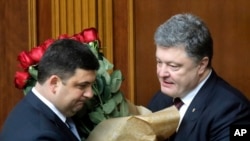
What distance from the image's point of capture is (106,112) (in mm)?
2055

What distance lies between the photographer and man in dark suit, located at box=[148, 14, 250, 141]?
6.75 feet

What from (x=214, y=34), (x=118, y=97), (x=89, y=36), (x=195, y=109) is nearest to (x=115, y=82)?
(x=118, y=97)

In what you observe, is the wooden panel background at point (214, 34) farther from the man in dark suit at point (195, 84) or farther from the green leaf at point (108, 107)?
the green leaf at point (108, 107)

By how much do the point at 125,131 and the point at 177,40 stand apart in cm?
35

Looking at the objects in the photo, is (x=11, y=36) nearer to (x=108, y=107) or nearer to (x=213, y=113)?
(x=108, y=107)

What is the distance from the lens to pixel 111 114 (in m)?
2.08

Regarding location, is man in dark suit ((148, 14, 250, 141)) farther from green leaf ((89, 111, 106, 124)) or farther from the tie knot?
green leaf ((89, 111, 106, 124))

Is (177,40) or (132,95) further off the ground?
(177,40)

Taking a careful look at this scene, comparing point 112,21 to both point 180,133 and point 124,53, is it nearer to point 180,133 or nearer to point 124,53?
point 124,53

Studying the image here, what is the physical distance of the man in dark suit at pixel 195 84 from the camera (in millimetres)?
2058

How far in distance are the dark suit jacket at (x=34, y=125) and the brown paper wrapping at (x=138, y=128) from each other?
→ 93mm

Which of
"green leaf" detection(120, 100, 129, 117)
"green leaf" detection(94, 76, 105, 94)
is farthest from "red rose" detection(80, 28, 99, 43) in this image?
"green leaf" detection(120, 100, 129, 117)

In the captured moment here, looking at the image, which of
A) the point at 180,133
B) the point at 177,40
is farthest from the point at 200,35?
the point at 180,133

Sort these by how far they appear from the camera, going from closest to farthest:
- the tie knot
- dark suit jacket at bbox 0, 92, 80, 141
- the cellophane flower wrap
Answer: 1. dark suit jacket at bbox 0, 92, 80, 141
2. the cellophane flower wrap
3. the tie knot
